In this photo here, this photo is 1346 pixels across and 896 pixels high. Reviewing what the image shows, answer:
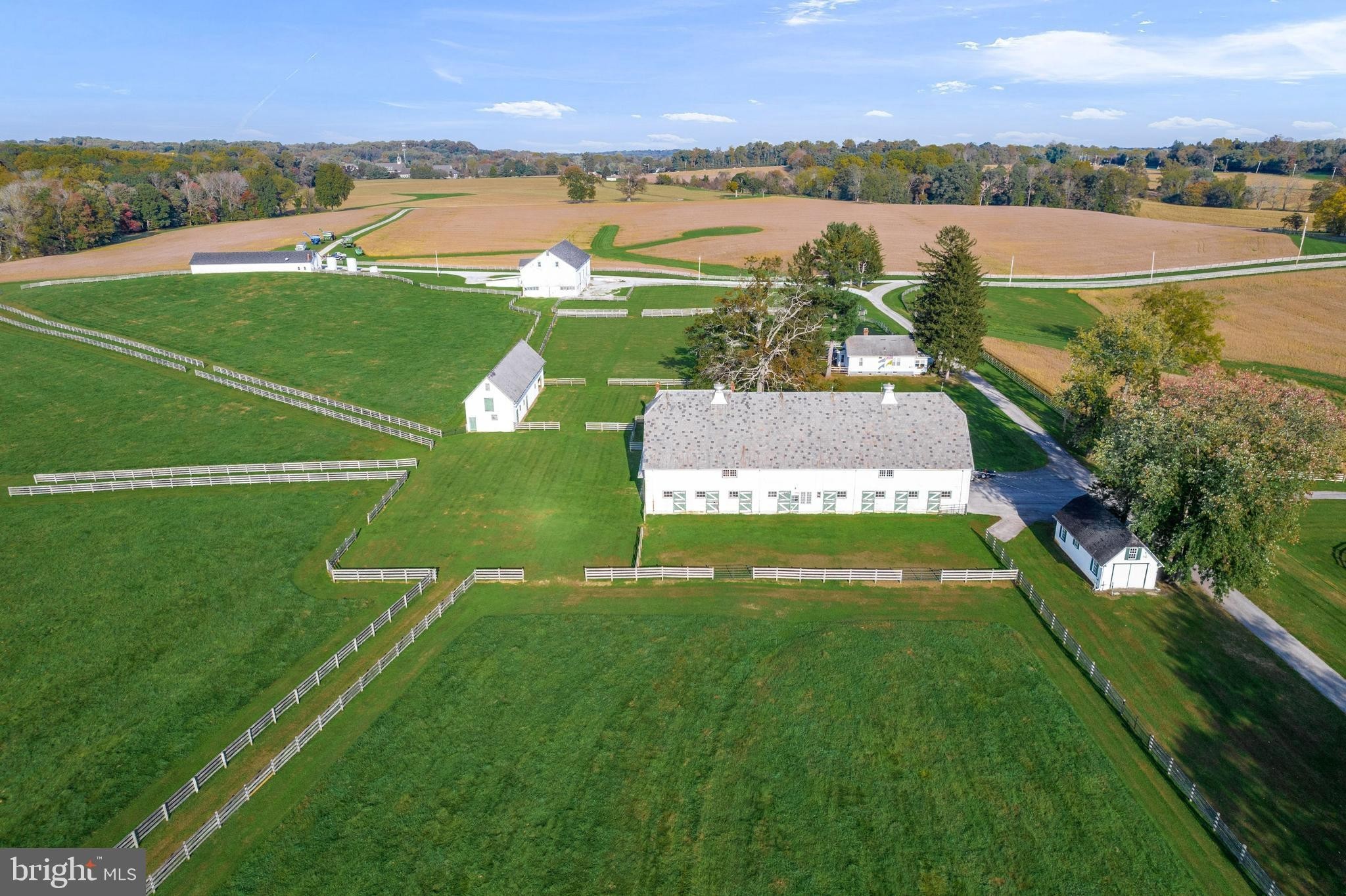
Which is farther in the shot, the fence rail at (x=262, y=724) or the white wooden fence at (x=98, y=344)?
the white wooden fence at (x=98, y=344)

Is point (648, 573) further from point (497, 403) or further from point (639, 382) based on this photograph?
point (639, 382)

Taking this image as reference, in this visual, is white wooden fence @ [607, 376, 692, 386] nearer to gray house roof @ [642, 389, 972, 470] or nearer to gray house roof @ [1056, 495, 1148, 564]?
gray house roof @ [642, 389, 972, 470]

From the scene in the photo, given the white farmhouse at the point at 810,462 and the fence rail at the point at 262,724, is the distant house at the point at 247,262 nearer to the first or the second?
the white farmhouse at the point at 810,462

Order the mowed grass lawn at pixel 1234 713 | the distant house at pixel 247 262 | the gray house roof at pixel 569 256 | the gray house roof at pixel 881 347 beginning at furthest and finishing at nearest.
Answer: the distant house at pixel 247 262 → the gray house roof at pixel 569 256 → the gray house roof at pixel 881 347 → the mowed grass lawn at pixel 1234 713

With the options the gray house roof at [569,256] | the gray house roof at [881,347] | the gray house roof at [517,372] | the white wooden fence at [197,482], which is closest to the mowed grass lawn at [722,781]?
the white wooden fence at [197,482]

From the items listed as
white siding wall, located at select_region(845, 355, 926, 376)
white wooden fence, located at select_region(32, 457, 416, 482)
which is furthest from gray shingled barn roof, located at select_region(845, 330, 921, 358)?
white wooden fence, located at select_region(32, 457, 416, 482)

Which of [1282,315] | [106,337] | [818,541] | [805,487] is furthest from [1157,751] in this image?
[106,337]
